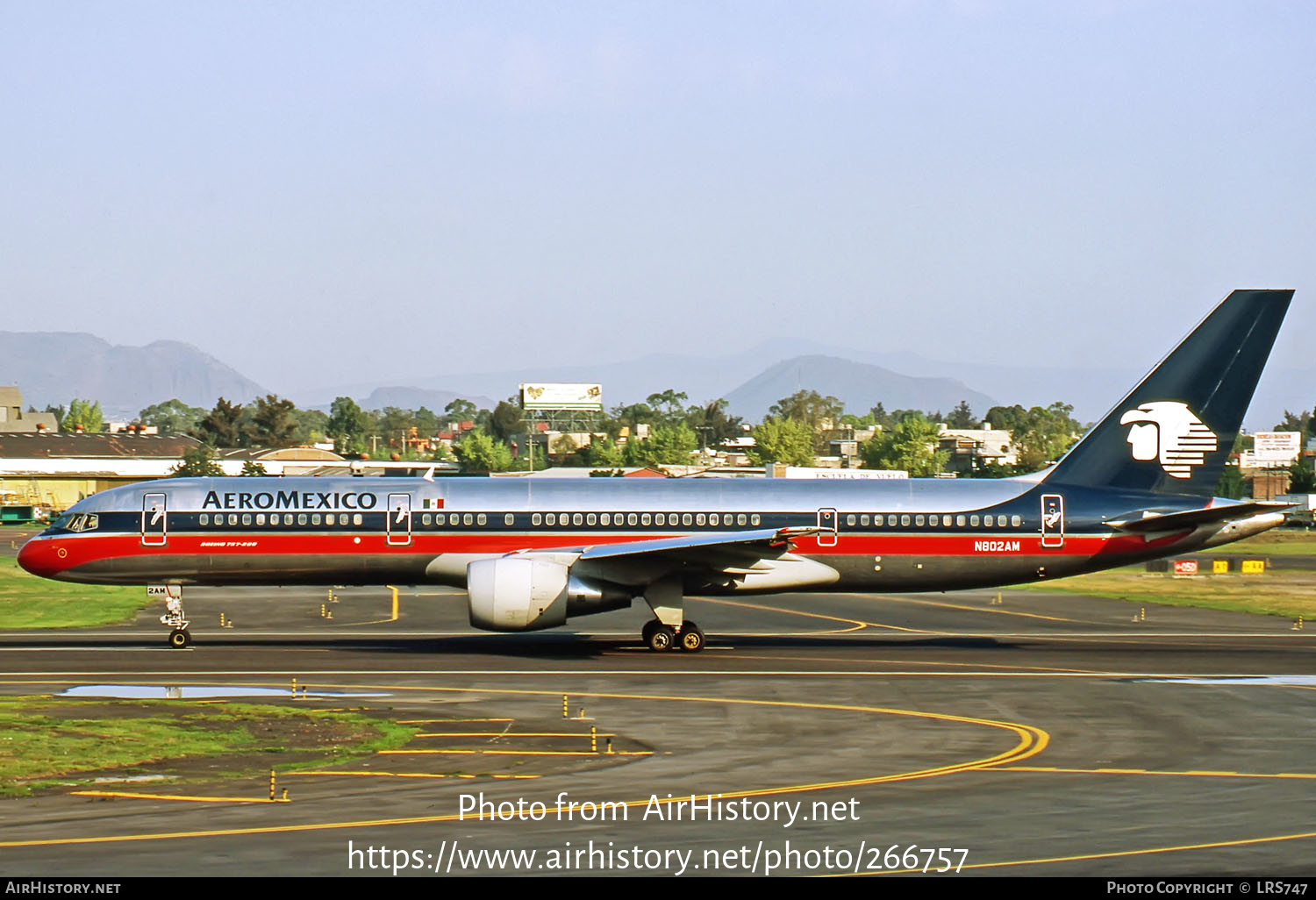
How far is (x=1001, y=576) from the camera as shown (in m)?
39.0

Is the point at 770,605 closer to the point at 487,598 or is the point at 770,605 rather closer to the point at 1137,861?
the point at 487,598

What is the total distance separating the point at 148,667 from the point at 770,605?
26893 millimetres

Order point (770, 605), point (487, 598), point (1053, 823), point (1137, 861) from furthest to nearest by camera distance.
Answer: point (770, 605)
point (487, 598)
point (1053, 823)
point (1137, 861)

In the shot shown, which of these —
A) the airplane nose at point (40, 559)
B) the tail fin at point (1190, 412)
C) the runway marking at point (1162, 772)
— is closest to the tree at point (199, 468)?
→ the airplane nose at point (40, 559)

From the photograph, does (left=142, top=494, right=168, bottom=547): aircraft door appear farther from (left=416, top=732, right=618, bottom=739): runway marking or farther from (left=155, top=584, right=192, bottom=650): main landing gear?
(left=416, top=732, right=618, bottom=739): runway marking

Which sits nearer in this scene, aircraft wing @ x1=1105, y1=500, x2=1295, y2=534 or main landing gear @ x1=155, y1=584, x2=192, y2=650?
main landing gear @ x1=155, y1=584, x2=192, y2=650

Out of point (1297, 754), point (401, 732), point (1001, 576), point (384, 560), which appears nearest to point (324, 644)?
point (384, 560)

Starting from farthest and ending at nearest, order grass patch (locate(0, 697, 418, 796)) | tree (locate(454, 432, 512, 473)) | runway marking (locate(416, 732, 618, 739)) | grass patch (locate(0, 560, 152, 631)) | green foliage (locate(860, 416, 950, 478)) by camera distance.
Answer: tree (locate(454, 432, 512, 473)) < green foliage (locate(860, 416, 950, 478)) < grass patch (locate(0, 560, 152, 631)) < runway marking (locate(416, 732, 618, 739)) < grass patch (locate(0, 697, 418, 796))

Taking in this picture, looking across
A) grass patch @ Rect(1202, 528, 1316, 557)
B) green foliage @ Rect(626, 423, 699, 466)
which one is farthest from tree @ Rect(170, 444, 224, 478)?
grass patch @ Rect(1202, 528, 1316, 557)

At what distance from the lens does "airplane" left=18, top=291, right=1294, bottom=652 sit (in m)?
37.6

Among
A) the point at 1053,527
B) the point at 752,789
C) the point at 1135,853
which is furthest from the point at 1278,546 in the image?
the point at 1135,853

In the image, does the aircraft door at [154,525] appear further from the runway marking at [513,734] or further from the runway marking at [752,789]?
the runway marking at [513,734]

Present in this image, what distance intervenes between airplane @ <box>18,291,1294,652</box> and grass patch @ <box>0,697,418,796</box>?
35.8ft

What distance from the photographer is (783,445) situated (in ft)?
631
